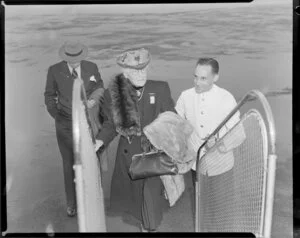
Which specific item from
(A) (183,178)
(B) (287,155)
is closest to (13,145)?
(A) (183,178)

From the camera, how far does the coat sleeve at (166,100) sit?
2.84 metres

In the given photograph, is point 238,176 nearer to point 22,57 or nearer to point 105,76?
point 105,76

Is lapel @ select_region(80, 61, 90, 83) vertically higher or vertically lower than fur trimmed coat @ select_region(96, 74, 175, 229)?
higher

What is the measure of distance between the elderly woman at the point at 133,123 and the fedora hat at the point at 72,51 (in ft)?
0.73

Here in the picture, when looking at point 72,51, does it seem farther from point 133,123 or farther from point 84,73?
point 133,123

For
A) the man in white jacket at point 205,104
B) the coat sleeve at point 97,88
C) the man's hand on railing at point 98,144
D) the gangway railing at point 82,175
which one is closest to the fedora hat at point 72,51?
the coat sleeve at point 97,88

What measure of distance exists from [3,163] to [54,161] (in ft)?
0.97

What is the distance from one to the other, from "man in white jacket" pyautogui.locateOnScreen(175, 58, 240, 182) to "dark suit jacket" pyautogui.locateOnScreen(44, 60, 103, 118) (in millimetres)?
540

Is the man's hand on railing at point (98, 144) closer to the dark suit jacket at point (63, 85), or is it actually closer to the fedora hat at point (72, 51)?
the dark suit jacket at point (63, 85)

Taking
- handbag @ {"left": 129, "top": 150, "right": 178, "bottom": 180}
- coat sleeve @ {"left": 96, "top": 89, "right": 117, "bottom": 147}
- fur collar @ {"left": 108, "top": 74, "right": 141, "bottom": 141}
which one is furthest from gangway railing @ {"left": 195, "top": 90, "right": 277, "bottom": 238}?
coat sleeve @ {"left": 96, "top": 89, "right": 117, "bottom": 147}

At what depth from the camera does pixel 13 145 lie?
278 centimetres

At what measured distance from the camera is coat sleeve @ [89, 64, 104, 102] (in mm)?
2814

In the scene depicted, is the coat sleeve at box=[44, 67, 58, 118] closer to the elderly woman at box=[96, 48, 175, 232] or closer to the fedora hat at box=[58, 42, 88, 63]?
the fedora hat at box=[58, 42, 88, 63]

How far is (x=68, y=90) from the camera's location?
2.79 m
